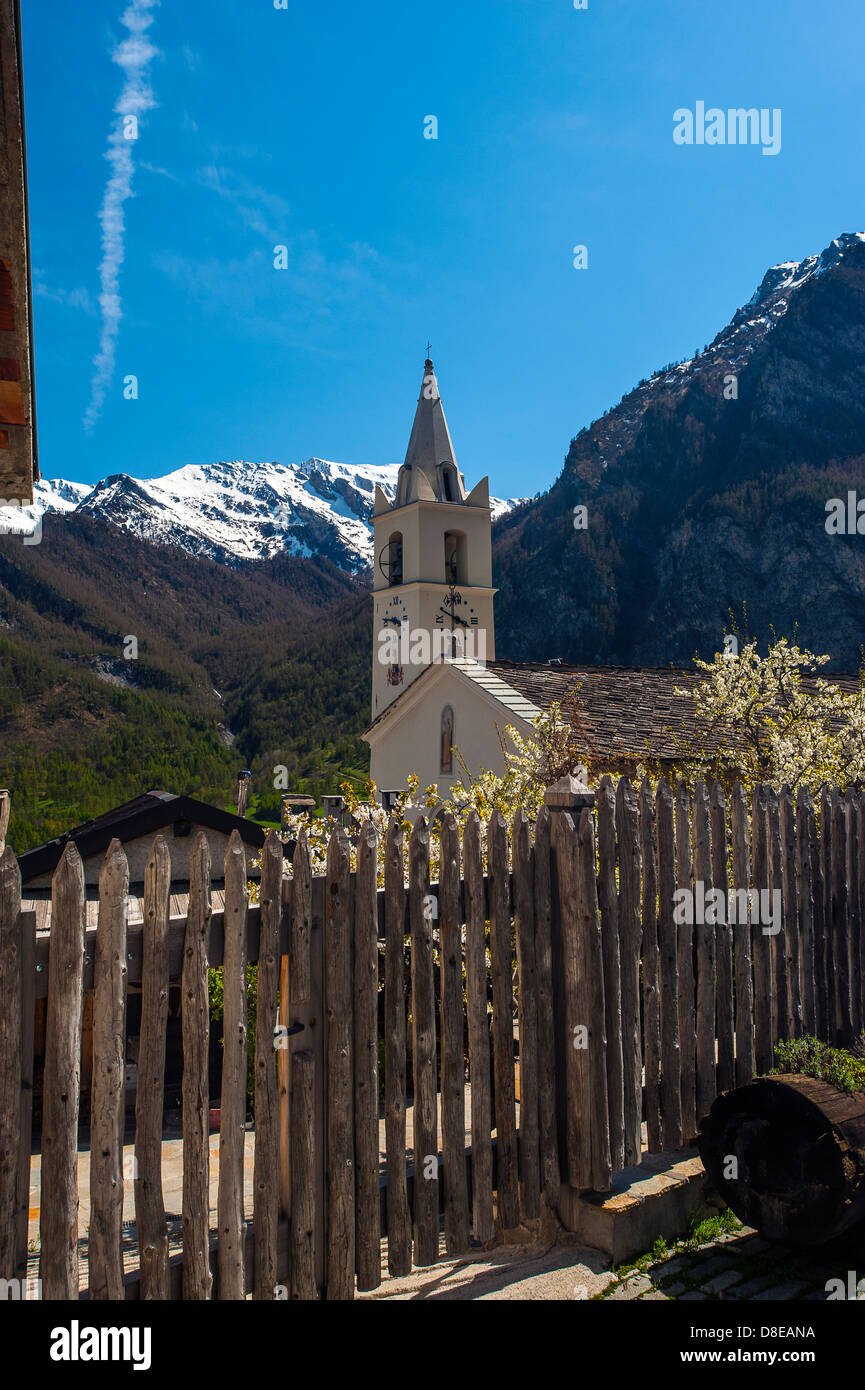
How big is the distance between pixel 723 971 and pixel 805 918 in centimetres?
81

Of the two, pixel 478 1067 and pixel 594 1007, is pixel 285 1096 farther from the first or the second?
pixel 594 1007

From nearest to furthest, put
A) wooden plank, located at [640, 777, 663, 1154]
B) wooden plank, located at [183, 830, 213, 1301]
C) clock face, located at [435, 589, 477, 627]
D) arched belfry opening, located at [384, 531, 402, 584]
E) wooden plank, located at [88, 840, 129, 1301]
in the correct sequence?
1. wooden plank, located at [88, 840, 129, 1301]
2. wooden plank, located at [183, 830, 213, 1301]
3. wooden plank, located at [640, 777, 663, 1154]
4. clock face, located at [435, 589, 477, 627]
5. arched belfry opening, located at [384, 531, 402, 584]

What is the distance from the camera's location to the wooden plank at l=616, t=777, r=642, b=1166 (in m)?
4.19

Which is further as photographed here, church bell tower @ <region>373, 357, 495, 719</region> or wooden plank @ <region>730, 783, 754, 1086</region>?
church bell tower @ <region>373, 357, 495, 719</region>

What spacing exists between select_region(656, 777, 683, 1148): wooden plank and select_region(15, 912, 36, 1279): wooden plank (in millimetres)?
2914

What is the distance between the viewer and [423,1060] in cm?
348

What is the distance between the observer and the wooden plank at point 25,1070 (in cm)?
258

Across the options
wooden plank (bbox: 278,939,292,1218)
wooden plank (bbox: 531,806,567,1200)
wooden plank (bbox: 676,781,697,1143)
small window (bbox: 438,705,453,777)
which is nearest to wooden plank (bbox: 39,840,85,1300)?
wooden plank (bbox: 278,939,292,1218)

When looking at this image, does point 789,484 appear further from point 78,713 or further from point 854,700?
point 854,700

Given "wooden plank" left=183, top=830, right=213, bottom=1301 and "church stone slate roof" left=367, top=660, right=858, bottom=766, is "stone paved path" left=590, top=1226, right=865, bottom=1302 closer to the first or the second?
"wooden plank" left=183, top=830, right=213, bottom=1301

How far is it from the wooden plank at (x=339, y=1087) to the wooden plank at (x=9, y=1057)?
3.41 ft

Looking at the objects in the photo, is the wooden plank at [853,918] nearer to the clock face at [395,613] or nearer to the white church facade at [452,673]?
the white church facade at [452,673]

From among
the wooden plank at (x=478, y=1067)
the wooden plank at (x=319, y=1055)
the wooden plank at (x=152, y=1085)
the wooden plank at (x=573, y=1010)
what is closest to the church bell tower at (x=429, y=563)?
the wooden plank at (x=573, y=1010)

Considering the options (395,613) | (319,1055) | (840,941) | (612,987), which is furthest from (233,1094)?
(395,613)
